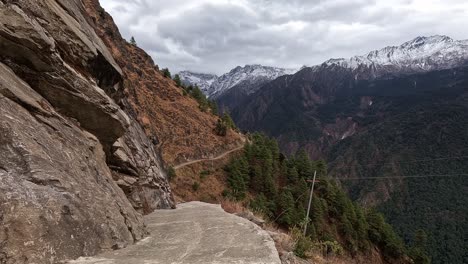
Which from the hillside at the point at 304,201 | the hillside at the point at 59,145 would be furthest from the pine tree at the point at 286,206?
the hillside at the point at 59,145

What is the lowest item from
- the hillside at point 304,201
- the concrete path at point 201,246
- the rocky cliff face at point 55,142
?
the hillside at point 304,201

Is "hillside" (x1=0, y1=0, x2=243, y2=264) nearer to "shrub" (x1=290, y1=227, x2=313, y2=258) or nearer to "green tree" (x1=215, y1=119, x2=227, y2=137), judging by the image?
"shrub" (x1=290, y1=227, x2=313, y2=258)

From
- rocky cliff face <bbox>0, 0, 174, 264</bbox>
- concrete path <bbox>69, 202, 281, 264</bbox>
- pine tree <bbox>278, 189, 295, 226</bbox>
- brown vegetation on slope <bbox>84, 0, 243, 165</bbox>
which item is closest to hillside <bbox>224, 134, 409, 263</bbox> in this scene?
pine tree <bbox>278, 189, 295, 226</bbox>

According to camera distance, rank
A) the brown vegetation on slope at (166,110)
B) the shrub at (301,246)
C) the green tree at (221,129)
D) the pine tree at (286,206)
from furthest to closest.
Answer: the green tree at (221,129) → the pine tree at (286,206) → the brown vegetation on slope at (166,110) → the shrub at (301,246)

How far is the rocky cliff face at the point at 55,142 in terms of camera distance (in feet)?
24.0

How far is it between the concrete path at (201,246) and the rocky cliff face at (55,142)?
1.74 feet

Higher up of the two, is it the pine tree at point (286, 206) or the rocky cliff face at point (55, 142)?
the rocky cliff face at point (55, 142)

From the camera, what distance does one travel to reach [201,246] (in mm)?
9734

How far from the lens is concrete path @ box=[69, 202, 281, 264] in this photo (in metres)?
8.37

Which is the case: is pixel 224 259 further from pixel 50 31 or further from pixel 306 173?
pixel 306 173

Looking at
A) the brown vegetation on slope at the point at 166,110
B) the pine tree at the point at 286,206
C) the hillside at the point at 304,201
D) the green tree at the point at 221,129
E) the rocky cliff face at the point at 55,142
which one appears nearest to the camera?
the rocky cliff face at the point at 55,142

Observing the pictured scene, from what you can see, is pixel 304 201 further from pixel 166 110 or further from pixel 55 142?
pixel 55 142

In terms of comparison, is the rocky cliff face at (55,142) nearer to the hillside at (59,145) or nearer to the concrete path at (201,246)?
the hillside at (59,145)

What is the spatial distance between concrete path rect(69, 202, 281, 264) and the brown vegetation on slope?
→ 40249 mm
